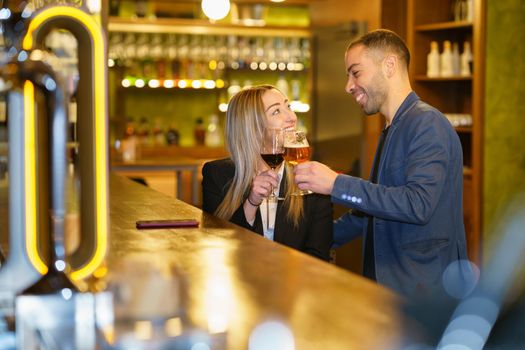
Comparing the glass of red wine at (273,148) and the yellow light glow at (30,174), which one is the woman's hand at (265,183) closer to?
the glass of red wine at (273,148)

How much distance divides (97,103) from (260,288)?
0.41m

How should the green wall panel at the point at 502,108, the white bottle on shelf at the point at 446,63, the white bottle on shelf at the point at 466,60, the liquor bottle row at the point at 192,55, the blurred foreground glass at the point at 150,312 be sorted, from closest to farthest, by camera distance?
the blurred foreground glass at the point at 150,312 → the green wall panel at the point at 502,108 → the white bottle on shelf at the point at 466,60 → the white bottle on shelf at the point at 446,63 → the liquor bottle row at the point at 192,55

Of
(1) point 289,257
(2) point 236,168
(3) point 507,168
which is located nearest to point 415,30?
(3) point 507,168

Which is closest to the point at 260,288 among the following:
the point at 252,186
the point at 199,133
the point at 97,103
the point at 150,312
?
the point at 150,312

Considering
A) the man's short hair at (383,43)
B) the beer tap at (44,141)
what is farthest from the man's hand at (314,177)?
the beer tap at (44,141)

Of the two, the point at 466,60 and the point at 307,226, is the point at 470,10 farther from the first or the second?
the point at 307,226

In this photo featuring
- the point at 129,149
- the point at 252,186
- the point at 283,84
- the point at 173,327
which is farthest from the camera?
the point at 283,84

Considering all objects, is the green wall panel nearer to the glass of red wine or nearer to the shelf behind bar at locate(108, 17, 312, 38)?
the shelf behind bar at locate(108, 17, 312, 38)

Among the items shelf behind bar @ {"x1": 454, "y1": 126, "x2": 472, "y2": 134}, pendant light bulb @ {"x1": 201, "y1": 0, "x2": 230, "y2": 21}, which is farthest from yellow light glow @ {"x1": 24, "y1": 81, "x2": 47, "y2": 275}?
shelf behind bar @ {"x1": 454, "y1": 126, "x2": 472, "y2": 134}

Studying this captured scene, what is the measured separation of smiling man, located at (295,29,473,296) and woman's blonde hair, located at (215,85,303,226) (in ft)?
1.29

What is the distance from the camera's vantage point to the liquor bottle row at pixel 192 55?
8.41 meters

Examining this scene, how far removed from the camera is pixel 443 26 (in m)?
6.50

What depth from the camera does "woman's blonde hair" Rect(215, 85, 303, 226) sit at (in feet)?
10.3

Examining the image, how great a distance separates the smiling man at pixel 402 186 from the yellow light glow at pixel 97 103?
1.38m
